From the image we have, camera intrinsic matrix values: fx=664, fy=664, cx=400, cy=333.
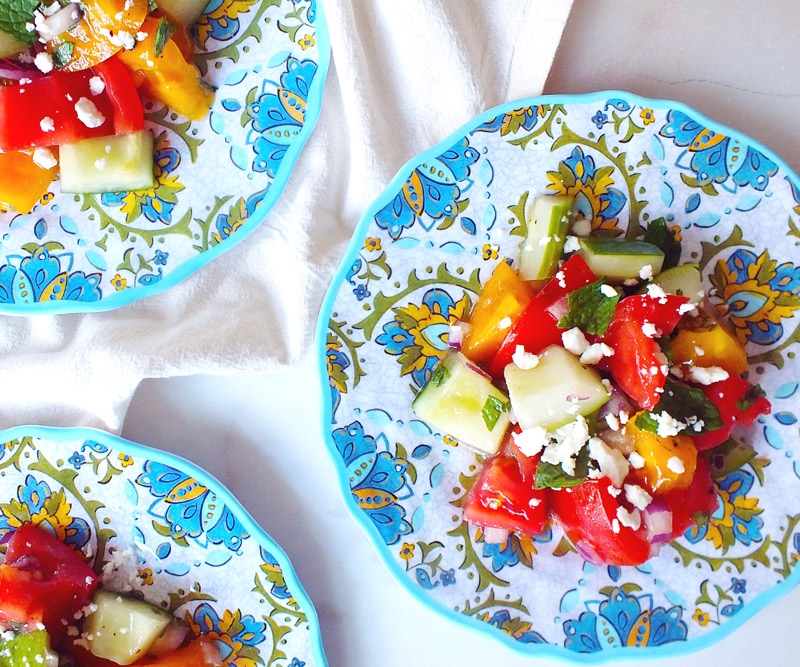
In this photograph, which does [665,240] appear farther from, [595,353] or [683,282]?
[595,353]

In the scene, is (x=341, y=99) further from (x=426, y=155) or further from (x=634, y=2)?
(x=634, y=2)

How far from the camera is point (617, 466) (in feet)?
3.75

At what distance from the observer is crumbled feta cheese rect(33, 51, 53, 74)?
45.7 inches

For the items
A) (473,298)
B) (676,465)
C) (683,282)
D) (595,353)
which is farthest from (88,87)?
(676,465)

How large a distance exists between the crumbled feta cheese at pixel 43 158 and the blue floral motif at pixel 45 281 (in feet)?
0.52

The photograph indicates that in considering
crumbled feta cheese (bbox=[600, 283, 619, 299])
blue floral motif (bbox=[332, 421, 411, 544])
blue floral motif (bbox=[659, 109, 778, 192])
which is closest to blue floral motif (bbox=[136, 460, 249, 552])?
blue floral motif (bbox=[332, 421, 411, 544])

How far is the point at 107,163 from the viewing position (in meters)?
1.21

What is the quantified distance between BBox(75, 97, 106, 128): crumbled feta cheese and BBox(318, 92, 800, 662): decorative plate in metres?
0.50

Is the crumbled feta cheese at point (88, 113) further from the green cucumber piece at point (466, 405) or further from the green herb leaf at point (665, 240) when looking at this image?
the green herb leaf at point (665, 240)

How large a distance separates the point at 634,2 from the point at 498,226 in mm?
535

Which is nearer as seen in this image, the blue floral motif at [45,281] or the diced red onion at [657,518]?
the diced red onion at [657,518]

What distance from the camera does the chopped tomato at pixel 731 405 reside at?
1.17 m

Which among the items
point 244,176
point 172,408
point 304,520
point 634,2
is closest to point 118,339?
point 172,408

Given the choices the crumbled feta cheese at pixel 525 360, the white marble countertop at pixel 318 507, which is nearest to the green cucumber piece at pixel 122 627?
the white marble countertop at pixel 318 507
